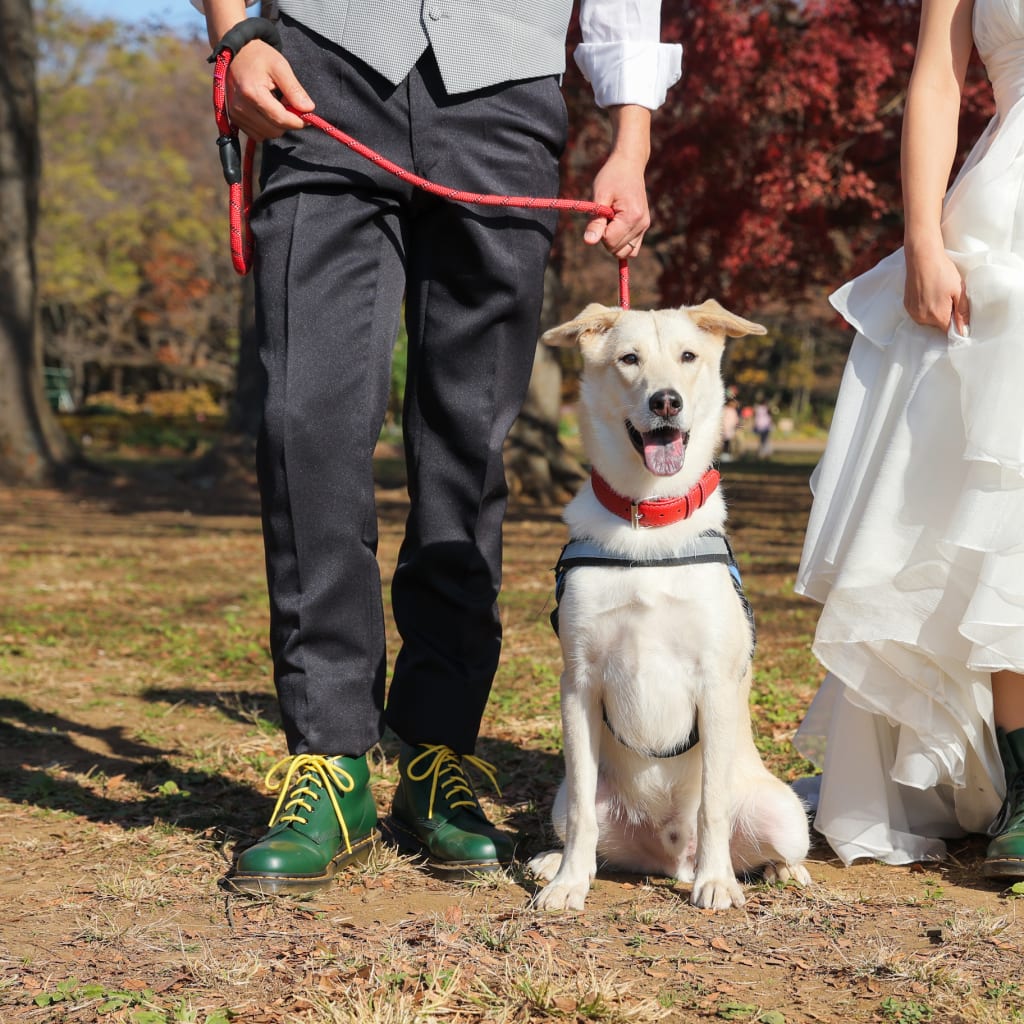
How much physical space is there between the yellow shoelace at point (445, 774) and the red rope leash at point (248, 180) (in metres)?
1.24

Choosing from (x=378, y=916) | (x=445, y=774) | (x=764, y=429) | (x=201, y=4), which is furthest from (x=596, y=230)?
(x=764, y=429)

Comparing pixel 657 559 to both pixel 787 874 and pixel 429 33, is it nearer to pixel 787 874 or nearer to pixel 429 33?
pixel 787 874

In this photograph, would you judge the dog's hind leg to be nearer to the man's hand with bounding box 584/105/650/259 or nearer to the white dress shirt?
the man's hand with bounding box 584/105/650/259

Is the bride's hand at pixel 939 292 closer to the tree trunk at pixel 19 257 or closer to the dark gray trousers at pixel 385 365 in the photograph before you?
the dark gray trousers at pixel 385 365

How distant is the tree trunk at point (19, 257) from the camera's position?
47.4ft

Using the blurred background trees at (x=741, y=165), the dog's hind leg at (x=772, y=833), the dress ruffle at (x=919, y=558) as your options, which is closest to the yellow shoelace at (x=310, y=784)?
the dog's hind leg at (x=772, y=833)

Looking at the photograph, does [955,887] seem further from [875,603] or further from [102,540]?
[102,540]

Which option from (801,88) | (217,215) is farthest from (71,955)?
(217,215)

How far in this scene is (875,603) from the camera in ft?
9.92

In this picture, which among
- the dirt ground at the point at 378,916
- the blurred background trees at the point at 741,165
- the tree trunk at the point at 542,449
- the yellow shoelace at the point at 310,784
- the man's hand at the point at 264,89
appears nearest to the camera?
the dirt ground at the point at 378,916

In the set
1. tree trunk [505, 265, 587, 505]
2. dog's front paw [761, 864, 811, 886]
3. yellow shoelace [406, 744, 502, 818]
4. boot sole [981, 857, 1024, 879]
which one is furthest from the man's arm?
tree trunk [505, 265, 587, 505]

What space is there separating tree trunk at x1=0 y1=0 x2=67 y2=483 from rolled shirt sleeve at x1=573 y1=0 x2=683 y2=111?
1294 centimetres

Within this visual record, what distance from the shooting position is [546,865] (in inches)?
113

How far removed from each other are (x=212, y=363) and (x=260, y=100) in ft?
112
